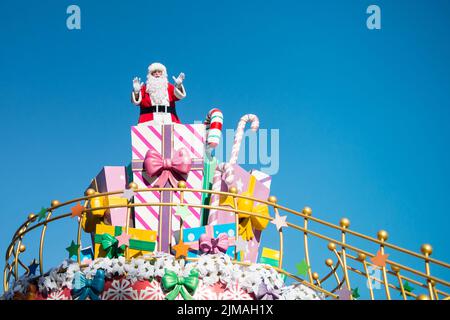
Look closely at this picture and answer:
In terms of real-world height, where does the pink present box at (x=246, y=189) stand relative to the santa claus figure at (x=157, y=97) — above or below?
below

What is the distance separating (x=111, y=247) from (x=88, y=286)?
696 mm

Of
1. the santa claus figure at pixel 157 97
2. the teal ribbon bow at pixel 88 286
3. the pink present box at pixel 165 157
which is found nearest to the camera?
the teal ribbon bow at pixel 88 286

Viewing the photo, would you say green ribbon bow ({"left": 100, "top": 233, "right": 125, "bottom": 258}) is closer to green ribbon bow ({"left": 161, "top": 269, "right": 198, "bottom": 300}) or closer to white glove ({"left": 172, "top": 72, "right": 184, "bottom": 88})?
green ribbon bow ({"left": 161, "top": 269, "right": 198, "bottom": 300})

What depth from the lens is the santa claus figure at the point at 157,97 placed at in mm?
12555

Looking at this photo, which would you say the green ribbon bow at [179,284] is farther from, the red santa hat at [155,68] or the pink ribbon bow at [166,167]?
the red santa hat at [155,68]

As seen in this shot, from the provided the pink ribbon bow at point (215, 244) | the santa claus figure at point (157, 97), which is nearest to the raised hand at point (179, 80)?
the santa claus figure at point (157, 97)

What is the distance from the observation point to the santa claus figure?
12.6 meters

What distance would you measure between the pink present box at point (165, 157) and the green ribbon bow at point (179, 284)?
187 cm

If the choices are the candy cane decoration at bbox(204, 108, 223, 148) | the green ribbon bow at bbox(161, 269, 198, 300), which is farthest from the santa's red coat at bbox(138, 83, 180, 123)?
the green ribbon bow at bbox(161, 269, 198, 300)

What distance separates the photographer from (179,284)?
878 cm
